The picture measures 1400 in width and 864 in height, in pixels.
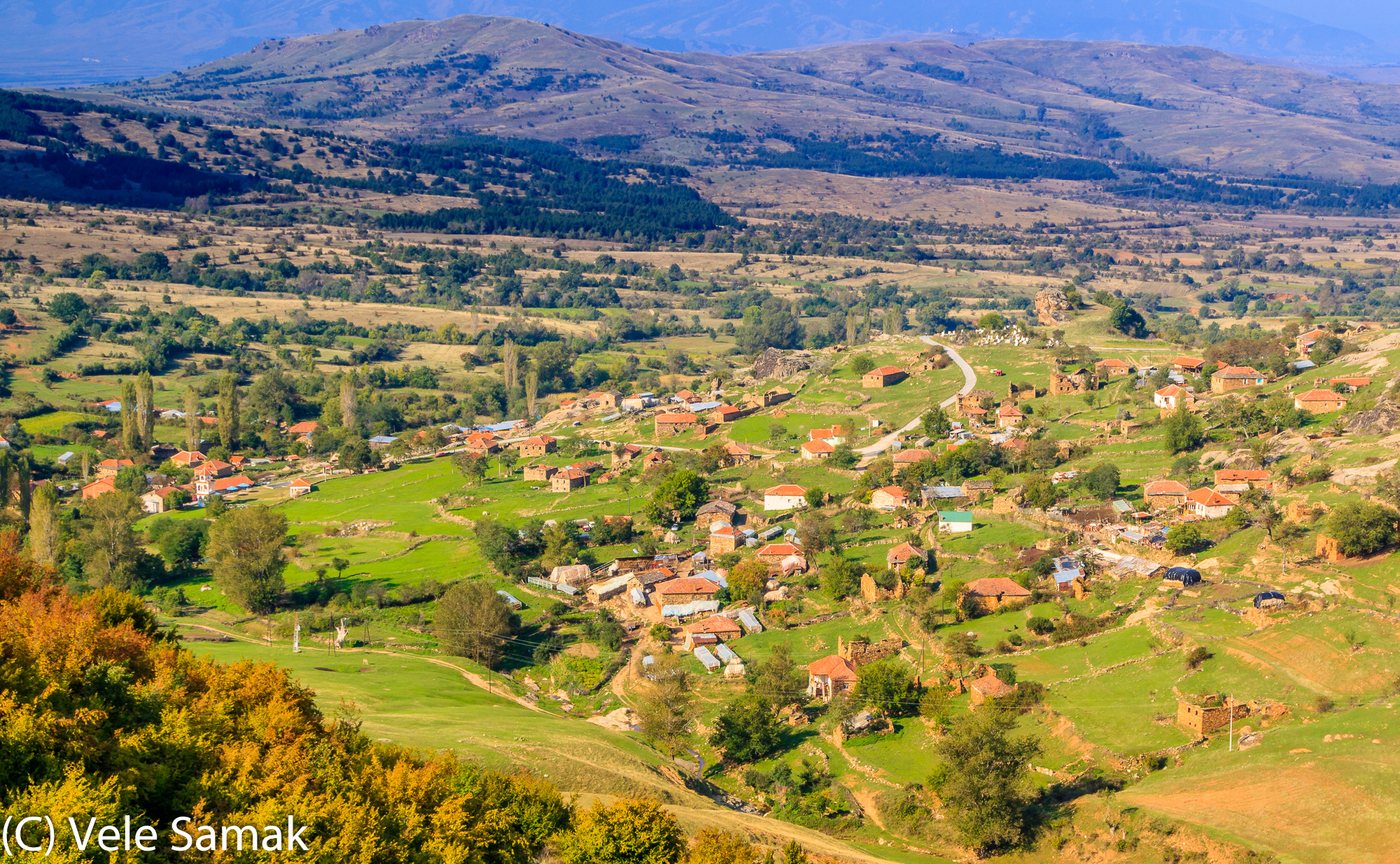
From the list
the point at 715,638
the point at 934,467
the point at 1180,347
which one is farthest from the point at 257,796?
the point at 1180,347

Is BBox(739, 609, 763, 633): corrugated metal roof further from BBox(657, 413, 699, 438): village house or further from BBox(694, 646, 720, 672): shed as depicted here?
BBox(657, 413, 699, 438): village house

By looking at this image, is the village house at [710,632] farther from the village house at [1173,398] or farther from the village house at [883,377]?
the village house at [883,377]

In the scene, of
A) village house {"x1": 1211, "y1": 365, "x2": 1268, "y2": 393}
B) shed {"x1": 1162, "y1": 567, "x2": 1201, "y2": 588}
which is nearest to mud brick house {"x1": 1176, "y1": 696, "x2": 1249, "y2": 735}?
shed {"x1": 1162, "y1": 567, "x2": 1201, "y2": 588}

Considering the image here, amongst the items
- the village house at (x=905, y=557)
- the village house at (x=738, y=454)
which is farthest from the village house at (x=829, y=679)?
the village house at (x=738, y=454)

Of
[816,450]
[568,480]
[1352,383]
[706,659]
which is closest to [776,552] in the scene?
[706,659]

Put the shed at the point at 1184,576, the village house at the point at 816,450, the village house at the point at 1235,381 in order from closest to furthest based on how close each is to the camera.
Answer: the shed at the point at 1184,576
the village house at the point at 816,450
the village house at the point at 1235,381

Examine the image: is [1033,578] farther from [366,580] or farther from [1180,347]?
[1180,347]

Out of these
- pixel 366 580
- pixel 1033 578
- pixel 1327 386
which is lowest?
pixel 366 580
